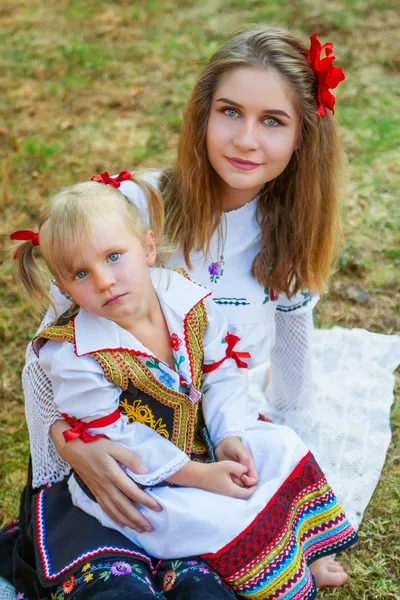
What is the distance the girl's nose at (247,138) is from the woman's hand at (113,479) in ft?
3.09

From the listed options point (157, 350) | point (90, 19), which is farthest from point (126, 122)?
point (157, 350)

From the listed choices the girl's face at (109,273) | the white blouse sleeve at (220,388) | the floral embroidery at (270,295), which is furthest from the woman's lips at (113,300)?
the floral embroidery at (270,295)

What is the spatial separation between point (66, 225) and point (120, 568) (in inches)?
35.1

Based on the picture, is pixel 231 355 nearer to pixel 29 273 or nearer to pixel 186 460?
pixel 186 460

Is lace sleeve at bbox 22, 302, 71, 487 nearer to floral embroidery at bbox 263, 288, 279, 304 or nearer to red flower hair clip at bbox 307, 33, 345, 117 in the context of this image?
floral embroidery at bbox 263, 288, 279, 304

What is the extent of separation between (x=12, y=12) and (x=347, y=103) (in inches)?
139

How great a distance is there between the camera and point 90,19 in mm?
6480

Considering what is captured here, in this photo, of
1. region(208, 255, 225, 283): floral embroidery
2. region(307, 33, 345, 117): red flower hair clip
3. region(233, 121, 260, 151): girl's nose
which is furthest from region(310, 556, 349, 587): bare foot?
region(307, 33, 345, 117): red flower hair clip

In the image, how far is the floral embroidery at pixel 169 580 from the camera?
1.83 m

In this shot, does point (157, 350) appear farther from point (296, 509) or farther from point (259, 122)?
point (259, 122)

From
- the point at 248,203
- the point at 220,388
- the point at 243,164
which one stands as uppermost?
the point at 243,164

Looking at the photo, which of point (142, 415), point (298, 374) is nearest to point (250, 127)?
point (142, 415)

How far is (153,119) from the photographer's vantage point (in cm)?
500

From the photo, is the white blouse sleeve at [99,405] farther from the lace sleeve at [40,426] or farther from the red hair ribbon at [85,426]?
the lace sleeve at [40,426]
